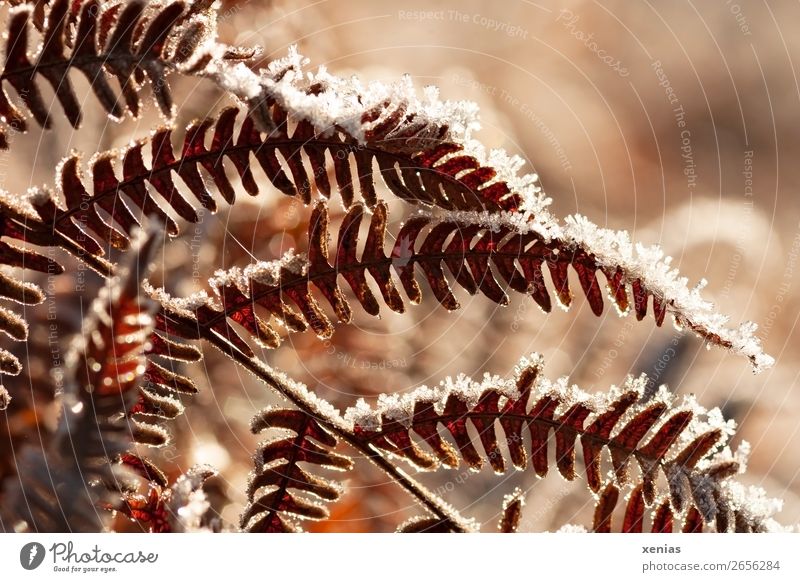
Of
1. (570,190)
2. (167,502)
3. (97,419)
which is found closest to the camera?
(97,419)

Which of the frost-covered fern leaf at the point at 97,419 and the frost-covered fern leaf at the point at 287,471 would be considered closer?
the frost-covered fern leaf at the point at 97,419

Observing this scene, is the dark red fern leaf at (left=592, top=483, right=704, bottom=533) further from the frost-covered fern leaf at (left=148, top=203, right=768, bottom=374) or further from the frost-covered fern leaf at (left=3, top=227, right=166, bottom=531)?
the frost-covered fern leaf at (left=3, top=227, right=166, bottom=531)

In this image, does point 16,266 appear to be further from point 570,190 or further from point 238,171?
point 570,190

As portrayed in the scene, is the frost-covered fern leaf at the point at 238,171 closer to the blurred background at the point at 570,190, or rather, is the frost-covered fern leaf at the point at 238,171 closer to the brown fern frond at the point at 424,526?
the brown fern frond at the point at 424,526

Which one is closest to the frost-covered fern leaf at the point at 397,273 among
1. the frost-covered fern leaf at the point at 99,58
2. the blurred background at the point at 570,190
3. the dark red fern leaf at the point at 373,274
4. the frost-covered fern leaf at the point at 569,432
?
the dark red fern leaf at the point at 373,274

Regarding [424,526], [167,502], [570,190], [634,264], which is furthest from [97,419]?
[570,190]
